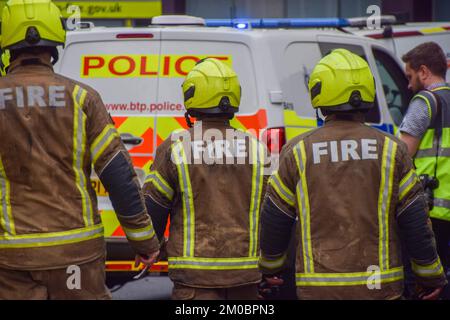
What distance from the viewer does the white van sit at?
1172 centimetres

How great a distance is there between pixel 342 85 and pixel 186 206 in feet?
3.49

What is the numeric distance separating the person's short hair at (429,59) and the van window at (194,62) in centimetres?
106

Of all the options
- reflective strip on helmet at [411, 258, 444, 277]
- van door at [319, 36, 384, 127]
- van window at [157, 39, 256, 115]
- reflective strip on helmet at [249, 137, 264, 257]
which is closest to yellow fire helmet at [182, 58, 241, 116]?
reflective strip on helmet at [249, 137, 264, 257]

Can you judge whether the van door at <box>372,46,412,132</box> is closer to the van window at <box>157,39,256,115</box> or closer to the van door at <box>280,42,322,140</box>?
the van door at <box>280,42,322,140</box>

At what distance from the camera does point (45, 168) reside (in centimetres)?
476

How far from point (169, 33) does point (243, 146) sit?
2.20 m

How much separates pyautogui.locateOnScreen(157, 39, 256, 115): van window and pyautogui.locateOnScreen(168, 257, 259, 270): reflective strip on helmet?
6.93 feet

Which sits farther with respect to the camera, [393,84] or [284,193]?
[393,84]

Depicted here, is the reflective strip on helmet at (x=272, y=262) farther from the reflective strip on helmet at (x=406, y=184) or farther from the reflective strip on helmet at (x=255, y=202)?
the reflective strip on helmet at (x=406, y=184)

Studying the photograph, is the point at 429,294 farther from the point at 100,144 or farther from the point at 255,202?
the point at 100,144

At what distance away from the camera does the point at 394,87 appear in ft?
30.9

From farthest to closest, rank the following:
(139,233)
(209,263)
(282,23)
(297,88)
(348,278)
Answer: (282,23), (297,88), (209,263), (139,233), (348,278)

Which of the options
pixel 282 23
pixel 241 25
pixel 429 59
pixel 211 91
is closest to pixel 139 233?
pixel 211 91

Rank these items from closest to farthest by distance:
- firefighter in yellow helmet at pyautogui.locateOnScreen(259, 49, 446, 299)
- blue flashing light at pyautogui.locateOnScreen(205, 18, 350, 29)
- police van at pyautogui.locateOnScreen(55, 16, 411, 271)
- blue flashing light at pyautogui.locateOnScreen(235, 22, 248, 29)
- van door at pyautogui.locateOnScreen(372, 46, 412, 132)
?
firefighter in yellow helmet at pyautogui.locateOnScreen(259, 49, 446, 299) → police van at pyautogui.locateOnScreen(55, 16, 411, 271) → blue flashing light at pyautogui.locateOnScreen(235, 22, 248, 29) → blue flashing light at pyautogui.locateOnScreen(205, 18, 350, 29) → van door at pyautogui.locateOnScreen(372, 46, 412, 132)
